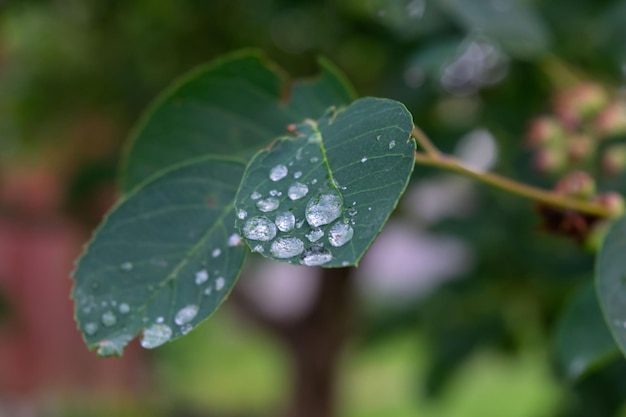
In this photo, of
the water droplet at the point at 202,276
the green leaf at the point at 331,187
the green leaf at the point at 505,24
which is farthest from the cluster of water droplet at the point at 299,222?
the green leaf at the point at 505,24

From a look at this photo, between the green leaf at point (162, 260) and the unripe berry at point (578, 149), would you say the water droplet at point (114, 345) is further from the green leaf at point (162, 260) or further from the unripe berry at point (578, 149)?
the unripe berry at point (578, 149)

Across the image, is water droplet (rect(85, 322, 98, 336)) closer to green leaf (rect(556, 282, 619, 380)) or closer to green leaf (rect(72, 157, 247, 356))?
green leaf (rect(72, 157, 247, 356))

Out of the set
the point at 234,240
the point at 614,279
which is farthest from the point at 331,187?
the point at 614,279

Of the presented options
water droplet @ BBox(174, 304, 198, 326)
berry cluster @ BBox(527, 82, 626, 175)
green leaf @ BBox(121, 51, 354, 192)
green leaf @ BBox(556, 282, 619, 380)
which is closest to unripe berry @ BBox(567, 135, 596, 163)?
berry cluster @ BBox(527, 82, 626, 175)

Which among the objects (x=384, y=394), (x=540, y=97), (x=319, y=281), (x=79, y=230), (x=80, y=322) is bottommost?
(x=384, y=394)

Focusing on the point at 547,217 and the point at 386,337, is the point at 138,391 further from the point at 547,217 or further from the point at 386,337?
the point at 547,217

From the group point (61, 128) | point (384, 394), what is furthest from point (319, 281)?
point (384, 394)
